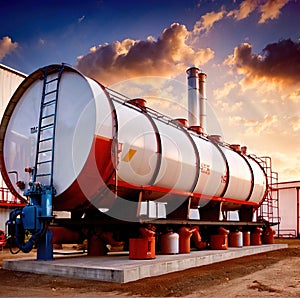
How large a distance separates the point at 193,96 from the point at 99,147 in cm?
1060

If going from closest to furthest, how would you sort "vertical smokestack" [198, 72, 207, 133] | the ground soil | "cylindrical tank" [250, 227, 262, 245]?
the ground soil → "cylindrical tank" [250, 227, 262, 245] → "vertical smokestack" [198, 72, 207, 133]

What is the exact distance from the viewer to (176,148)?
10.7 meters

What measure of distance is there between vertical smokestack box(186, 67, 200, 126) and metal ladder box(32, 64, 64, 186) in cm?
911

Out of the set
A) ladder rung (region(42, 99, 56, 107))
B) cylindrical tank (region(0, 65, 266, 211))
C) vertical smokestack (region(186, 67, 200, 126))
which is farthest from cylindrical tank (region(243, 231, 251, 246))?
ladder rung (region(42, 99, 56, 107))

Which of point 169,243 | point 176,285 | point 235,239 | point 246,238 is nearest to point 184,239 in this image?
point 169,243

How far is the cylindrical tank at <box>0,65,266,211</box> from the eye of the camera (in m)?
8.45

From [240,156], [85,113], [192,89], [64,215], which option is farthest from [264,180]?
[85,113]

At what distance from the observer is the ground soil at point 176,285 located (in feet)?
21.6

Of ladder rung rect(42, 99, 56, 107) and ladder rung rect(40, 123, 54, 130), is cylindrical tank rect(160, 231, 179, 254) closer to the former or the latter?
ladder rung rect(40, 123, 54, 130)

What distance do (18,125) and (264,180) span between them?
10.5 metres

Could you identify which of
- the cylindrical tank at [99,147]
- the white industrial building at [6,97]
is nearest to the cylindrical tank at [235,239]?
the cylindrical tank at [99,147]

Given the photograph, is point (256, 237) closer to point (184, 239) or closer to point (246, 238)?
point (246, 238)

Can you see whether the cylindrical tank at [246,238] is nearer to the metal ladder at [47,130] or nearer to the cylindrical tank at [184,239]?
the cylindrical tank at [184,239]

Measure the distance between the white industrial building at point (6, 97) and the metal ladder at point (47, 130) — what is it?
7.95m
